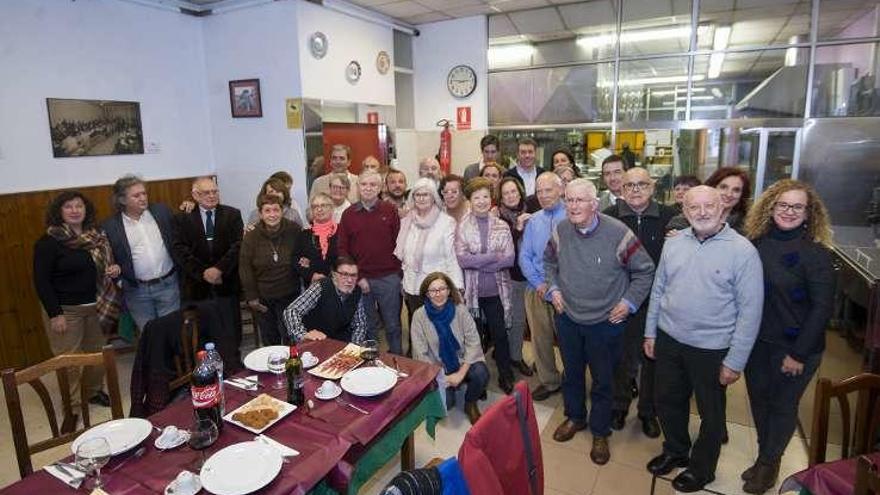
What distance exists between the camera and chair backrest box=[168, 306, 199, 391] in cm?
256

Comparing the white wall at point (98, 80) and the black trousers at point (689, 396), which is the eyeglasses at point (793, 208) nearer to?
the black trousers at point (689, 396)

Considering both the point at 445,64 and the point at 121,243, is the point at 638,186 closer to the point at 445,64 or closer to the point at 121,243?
the point at 121,243

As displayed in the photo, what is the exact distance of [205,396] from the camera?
5.84 ft

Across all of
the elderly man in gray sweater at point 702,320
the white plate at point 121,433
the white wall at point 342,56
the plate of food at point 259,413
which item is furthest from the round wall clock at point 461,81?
the white plate at point 121,433

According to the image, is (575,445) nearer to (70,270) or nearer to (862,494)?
(862,494)

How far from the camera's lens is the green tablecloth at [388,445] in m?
1.82

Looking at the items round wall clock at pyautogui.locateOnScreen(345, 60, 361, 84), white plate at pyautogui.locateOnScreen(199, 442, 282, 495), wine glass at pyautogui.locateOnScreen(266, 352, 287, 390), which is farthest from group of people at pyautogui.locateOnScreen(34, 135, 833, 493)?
round wall clock at pyautogui.locateOnScreen(345, 60, 361, 84)

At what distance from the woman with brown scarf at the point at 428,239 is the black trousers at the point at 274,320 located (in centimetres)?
99

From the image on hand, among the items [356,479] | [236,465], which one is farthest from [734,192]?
[236,465]

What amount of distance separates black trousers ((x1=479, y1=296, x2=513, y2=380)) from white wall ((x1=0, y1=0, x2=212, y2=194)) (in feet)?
12.3

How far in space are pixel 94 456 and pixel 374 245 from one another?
2.19m

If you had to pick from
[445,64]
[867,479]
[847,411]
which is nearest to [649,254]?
[847,411]

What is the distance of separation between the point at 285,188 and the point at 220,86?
215 centimetres

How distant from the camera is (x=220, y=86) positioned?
17.8 ft
